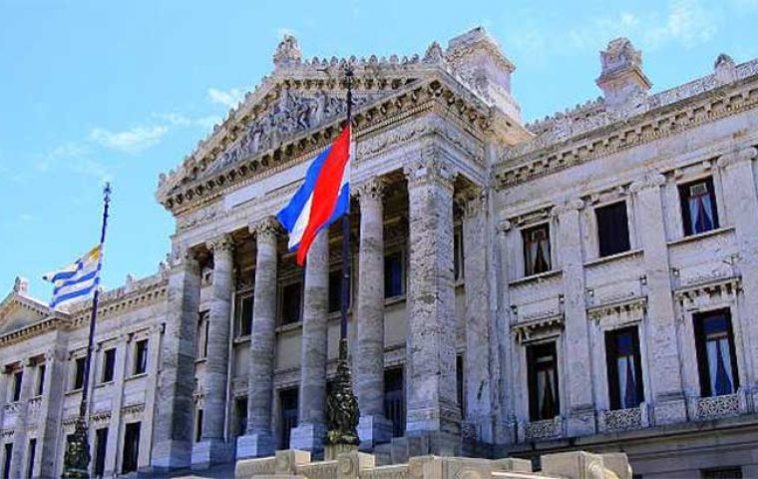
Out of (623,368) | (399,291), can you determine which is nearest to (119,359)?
(399,291)

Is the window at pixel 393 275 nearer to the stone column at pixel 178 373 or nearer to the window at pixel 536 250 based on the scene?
the window at pixel 536 250

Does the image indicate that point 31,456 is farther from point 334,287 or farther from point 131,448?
point 334,287

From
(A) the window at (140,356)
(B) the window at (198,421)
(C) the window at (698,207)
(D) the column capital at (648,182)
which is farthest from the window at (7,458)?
(C) the window at (698,207)

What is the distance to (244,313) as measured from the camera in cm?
3672

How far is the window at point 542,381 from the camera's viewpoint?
2762 centimetres

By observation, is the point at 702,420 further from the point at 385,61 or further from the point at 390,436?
the point at 385,61

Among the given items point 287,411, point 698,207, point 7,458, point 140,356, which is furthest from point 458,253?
point 7,458

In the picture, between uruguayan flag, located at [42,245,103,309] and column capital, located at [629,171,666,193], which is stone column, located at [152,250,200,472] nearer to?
uruguayan flag, located at [42,245,103,309]

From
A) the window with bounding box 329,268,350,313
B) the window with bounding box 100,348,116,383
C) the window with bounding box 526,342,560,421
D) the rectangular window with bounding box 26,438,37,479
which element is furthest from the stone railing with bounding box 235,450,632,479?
the rectangular window with bounding box 26,438,37,479

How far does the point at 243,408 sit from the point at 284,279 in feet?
16.1

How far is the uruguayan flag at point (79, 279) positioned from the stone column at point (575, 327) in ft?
50.5

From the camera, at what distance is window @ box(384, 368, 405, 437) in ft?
98.5

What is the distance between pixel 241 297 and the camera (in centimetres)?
3688

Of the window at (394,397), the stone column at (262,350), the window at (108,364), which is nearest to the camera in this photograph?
the stone column at (262,350)
